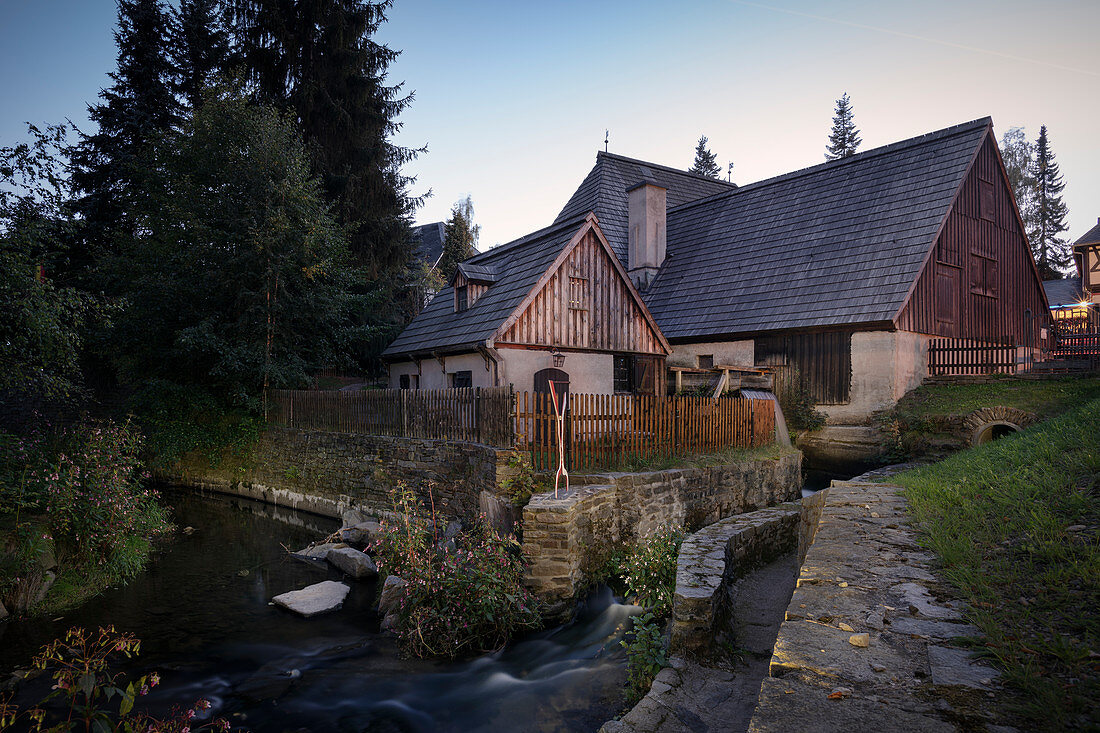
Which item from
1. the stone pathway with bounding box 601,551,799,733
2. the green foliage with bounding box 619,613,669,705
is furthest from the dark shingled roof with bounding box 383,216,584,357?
the green foliage with bounding box 619,613,669,705

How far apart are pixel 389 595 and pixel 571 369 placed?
8.27 metres

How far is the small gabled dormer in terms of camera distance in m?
16.2

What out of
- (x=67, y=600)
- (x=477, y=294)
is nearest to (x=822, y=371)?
(x=477, y=294)

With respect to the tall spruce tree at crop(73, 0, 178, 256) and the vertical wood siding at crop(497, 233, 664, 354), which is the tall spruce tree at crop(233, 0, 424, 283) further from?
the vertical wood siding at crop(497, 233, 664, 354)

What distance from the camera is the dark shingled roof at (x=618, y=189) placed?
84.2ft

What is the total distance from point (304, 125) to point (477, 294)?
1225 centimetres

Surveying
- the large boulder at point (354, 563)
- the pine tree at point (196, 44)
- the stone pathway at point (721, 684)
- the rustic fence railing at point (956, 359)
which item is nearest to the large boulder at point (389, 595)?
the large boulder at point (354, 563)

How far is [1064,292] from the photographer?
3650 cm

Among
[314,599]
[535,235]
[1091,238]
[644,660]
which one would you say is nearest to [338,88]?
[535,235]

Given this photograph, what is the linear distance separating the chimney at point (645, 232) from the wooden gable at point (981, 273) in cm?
1010

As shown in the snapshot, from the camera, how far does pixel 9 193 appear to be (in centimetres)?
862

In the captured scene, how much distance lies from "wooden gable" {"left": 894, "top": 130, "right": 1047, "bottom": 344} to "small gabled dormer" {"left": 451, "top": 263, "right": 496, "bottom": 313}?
11.7 metres

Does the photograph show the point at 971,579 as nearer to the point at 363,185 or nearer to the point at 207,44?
the point at 363,185

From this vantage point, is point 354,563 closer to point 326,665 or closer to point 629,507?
point 326,665
